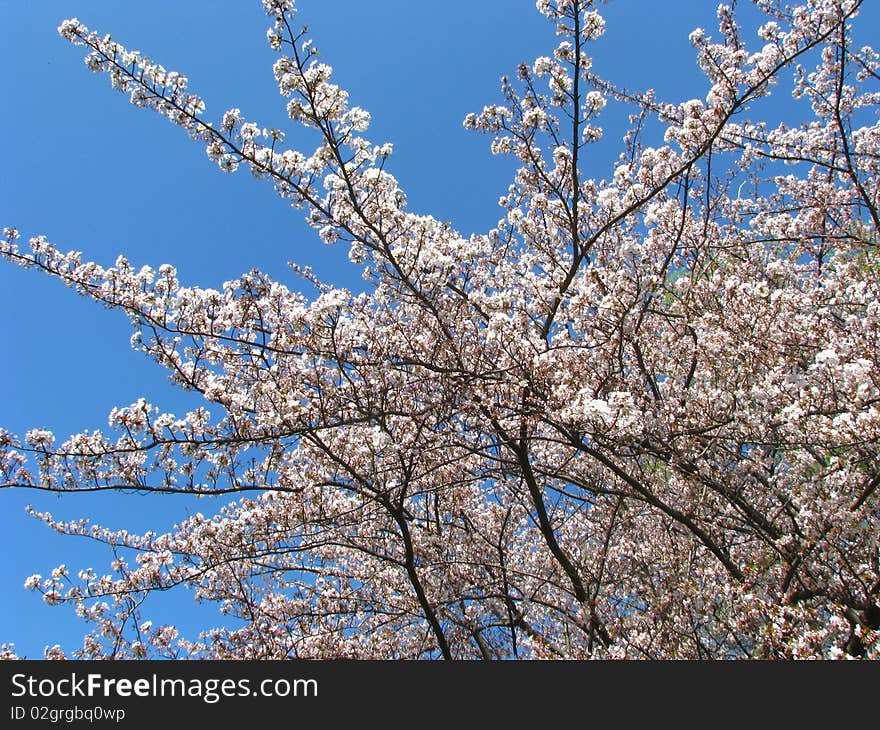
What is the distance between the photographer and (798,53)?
5.27m

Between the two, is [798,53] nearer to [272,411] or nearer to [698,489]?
[698,489]

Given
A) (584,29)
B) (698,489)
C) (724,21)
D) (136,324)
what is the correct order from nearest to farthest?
(136,324)
(584,29)
(698,489)
(724,21)

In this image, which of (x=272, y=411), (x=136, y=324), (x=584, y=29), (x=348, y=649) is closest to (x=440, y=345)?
(x=272, y=411)

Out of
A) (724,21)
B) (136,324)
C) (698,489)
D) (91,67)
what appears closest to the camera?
(91,67)

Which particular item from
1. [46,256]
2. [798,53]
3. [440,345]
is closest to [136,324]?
[46,256]

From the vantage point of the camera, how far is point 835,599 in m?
5.17

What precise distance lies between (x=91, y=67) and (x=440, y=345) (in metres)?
3.33

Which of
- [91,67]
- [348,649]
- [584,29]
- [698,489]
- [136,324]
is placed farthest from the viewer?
[348,649]

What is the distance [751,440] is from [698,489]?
789 mm

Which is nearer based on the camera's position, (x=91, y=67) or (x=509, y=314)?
(x=91, y=67)

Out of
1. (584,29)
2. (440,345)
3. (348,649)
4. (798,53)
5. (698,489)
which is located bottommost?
(348,649)

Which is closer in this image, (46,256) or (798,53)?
(46,256)

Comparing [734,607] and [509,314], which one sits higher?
[509,314]

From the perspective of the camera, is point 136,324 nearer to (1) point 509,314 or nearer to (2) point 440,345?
(2) point 440,345
